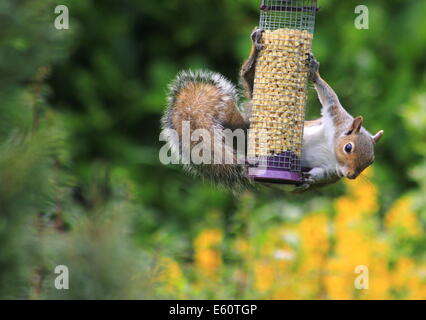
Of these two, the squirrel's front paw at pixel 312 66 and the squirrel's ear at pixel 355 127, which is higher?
the squirrel's front paw at pixel 312 66

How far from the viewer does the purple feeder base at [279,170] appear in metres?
2.50

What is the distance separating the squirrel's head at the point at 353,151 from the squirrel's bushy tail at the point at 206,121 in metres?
0.34

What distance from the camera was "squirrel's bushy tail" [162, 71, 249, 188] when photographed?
2.65 metres

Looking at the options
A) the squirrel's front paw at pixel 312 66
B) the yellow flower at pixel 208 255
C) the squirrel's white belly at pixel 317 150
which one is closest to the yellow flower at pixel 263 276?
the yellow flower at pixel 208 255

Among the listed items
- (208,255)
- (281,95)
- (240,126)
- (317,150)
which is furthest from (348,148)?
(208,255)

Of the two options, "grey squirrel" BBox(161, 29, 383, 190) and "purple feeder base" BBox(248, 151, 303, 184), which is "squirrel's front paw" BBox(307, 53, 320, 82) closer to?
"grey squirrel" BBox(161, 29, 383, 190)

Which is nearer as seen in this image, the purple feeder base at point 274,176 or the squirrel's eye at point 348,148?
the purple feeder base at point 274,176

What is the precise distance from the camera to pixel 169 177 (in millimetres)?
5254

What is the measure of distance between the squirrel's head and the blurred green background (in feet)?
0.95

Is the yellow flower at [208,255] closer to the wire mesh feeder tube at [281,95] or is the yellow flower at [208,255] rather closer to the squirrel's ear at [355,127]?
the wire mesh feeder tube at [281,95]

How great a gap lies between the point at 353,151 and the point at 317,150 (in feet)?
0.66

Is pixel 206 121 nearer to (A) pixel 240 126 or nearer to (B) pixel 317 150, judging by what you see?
(A) pixel 240 126

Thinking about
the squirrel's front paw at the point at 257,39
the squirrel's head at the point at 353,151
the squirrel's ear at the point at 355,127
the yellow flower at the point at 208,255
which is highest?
the squirrel's front paw at the point at 257,39

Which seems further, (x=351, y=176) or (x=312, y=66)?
(x=312, y=66)
